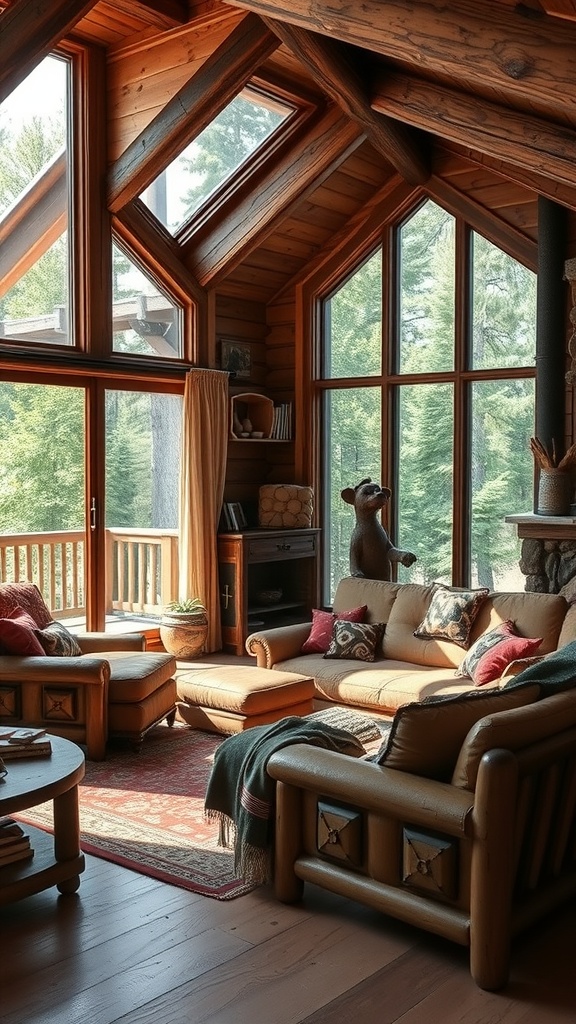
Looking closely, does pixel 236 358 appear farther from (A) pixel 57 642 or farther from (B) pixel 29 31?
(A) pixel 57 642

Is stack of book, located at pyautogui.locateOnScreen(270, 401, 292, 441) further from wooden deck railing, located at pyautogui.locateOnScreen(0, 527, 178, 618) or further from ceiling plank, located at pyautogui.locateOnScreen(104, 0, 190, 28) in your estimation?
ceiling plank, located at pyautogui.locateOnScreen(104, 0, 190, 28)

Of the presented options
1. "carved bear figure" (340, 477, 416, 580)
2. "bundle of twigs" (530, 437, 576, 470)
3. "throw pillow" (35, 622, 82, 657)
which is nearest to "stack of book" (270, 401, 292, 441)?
"carved bear figure" (340, 477, 416, 580)

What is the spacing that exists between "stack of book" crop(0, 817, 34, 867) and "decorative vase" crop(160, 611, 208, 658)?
3.73 meters

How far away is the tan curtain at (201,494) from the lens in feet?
25.6

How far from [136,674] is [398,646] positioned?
1.69 meters

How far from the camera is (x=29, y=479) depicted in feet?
22.2

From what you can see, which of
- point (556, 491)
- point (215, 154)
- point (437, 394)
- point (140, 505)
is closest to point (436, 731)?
point (556, 491)

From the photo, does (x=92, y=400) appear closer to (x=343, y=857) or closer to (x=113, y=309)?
(x=113, y=309)

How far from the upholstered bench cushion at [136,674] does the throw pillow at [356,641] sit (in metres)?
1.07

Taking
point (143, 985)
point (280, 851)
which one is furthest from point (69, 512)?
point (143, 985)

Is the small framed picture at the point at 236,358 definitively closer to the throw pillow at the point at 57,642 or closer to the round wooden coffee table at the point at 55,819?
the throw pillow at the point at 57,642

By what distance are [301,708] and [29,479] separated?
2.53 m

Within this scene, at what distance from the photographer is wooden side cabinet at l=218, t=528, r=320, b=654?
7.95 metres

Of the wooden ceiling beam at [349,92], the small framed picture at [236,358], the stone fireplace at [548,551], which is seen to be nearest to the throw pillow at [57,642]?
the stone fireplace at [548,551]
